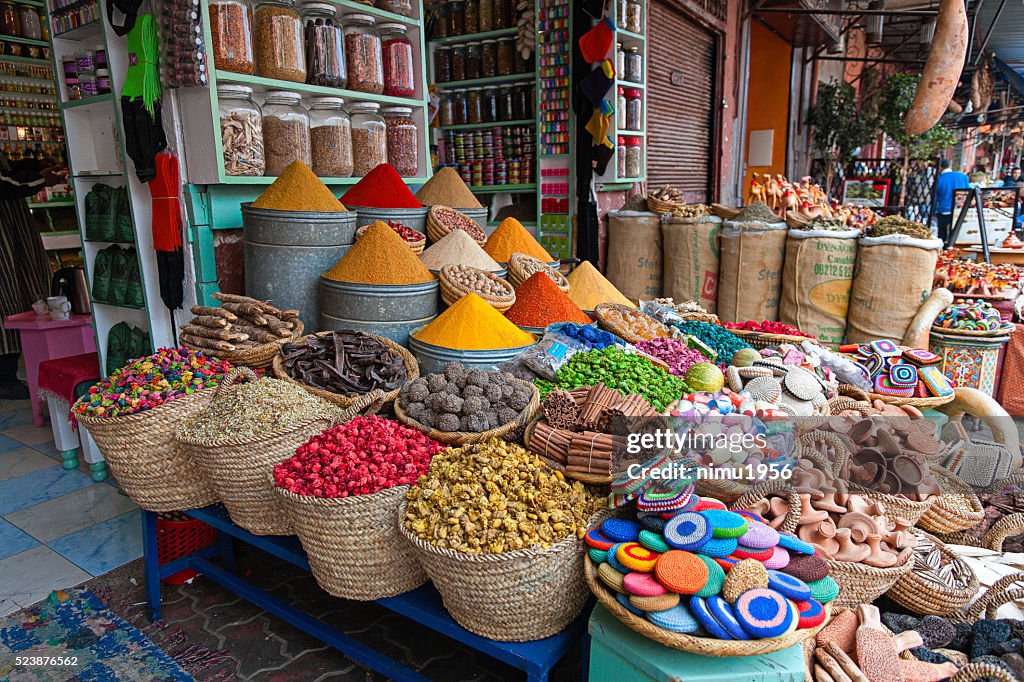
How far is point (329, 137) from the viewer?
8.00 feet

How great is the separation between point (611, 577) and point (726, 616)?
7.3 inches

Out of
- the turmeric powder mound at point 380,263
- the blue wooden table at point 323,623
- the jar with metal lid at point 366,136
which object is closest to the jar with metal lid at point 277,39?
the jar with metal lid at point 366,136

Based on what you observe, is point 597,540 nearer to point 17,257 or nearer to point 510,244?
point 510,244

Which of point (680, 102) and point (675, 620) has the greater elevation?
point (680, 102)

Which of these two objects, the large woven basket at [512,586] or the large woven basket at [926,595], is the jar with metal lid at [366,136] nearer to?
the large woven basket at [512,586]

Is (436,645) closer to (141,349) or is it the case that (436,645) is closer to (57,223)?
(141,349)

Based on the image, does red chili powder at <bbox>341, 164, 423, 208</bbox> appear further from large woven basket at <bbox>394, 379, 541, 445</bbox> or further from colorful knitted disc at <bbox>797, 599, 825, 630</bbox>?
colorful knitted disc at <bbox>797, 599, 825, 630</bbox>

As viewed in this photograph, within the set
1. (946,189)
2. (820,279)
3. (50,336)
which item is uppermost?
(946,189)

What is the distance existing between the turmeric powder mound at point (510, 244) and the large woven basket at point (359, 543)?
1.46m

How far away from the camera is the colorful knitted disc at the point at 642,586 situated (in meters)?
1.02

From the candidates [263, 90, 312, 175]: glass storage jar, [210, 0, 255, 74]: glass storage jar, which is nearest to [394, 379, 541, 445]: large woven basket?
[263, 90, 312, 175]: glass storage jar

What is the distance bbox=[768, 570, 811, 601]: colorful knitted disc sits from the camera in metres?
1.05

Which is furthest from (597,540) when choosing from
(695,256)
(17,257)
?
(17,257)

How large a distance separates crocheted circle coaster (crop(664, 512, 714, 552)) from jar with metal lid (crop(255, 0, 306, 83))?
1983mm
